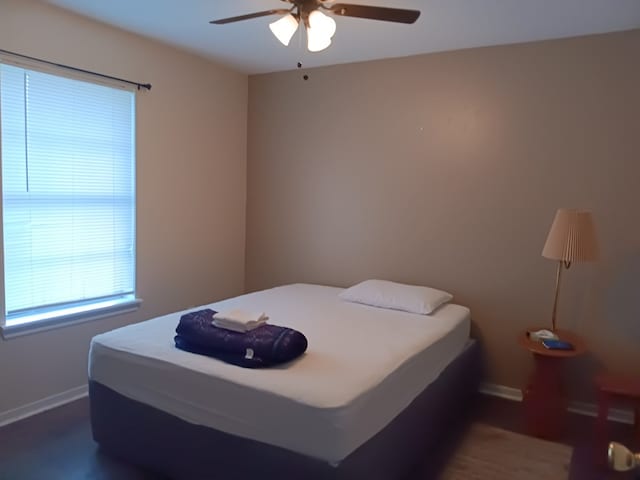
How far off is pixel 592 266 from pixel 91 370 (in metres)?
3.03

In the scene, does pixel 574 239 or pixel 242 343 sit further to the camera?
pixel 574 239

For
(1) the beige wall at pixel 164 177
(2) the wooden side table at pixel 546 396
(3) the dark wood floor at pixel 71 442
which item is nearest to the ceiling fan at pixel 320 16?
(1) the beige wall at pixel 164 177

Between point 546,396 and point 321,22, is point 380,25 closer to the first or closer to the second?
point 321,22

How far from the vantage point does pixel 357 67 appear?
3.77 meters

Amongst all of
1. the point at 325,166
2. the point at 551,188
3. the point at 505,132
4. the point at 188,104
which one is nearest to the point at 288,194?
the point at 325,166

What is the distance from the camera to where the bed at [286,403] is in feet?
5.96

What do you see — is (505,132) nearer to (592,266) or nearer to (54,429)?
(592,266)

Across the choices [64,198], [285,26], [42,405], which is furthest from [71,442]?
[285,26]

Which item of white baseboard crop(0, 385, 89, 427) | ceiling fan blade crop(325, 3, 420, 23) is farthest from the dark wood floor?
ceiling fan blade crop(325, 3, 420, 23)

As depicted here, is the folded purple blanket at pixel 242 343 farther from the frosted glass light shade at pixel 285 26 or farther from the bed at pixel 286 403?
the frosted glass light shade at pixel 285 26

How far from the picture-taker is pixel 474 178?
3.38 meters

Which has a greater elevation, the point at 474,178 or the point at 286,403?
the point at 474,178

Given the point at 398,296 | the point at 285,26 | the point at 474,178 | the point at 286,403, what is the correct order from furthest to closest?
the point at 474,178, the point at 398,296, the point at 285,26, the point at 286,403

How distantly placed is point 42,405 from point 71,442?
0.52 meters
